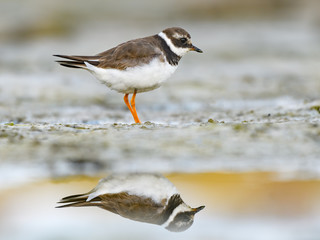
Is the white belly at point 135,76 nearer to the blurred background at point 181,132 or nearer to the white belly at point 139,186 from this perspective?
the blurred background at point 181,132

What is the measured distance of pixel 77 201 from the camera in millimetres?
3492

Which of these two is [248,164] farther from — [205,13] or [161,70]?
[205,13]

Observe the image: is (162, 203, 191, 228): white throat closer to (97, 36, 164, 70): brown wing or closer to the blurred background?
the blurred background

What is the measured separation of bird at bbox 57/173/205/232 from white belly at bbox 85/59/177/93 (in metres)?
1.92

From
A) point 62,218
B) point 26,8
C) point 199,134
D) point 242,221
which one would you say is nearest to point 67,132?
point 199,134

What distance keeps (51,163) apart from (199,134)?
53.4 inches

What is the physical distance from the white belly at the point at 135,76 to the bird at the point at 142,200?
192 centimetres

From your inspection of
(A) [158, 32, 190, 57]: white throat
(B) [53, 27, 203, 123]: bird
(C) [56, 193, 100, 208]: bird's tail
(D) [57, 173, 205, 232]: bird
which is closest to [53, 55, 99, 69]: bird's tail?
(B) [53, 27, 203, 123]: bird

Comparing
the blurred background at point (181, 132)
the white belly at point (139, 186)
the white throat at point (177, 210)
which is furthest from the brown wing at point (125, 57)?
the white throat at point (177, 210)

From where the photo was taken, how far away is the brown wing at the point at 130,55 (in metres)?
5.73

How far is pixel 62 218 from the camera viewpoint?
3238mm

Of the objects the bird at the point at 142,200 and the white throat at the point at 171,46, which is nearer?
the bird at the point at 142,200

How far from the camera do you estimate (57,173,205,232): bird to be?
3.25 metres

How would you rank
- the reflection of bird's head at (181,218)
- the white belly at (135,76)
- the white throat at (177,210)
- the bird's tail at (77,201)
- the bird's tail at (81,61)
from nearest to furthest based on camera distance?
1. the reflection of bird's head at (181,218)
2. the white throat at (177,210)
3. the bird's tail at (77,201)
4. the white belly at (135,76)
5. the bird's tail at (81,61)
